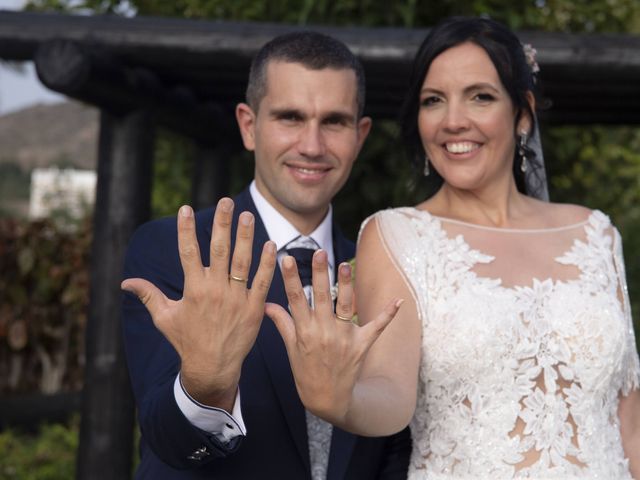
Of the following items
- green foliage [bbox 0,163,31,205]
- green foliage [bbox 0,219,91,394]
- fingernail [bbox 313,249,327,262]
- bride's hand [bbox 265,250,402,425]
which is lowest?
green foliage [bbox 0,219,91,394]

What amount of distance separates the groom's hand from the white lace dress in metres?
0.93

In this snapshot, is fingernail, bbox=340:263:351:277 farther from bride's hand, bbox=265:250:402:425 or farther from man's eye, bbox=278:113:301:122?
man's eye, bbox=278:113:301:122

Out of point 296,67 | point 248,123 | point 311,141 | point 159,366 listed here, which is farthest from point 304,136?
point 159,366

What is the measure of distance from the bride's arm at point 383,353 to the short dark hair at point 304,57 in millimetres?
546

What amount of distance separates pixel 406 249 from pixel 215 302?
3.64ft

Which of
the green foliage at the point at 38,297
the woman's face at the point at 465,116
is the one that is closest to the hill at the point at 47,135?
the green foliage at the point at 38,297

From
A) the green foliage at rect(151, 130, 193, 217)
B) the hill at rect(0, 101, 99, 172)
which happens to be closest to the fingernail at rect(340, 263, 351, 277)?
the green foliage at rect(151, 130, 193, 217)

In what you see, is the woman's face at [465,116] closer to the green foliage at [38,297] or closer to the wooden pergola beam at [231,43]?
the wooden pergola beam at [231,43]

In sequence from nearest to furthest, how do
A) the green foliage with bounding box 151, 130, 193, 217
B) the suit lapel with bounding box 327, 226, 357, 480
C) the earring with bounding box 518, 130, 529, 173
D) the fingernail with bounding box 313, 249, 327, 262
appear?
the fingernail with bounding box 313, 249, 327, 262
the suit lapel with bounding box 327, 226, 357, 480
the earring with bounding box 518, 130, 529, 173
the green foliage with bounding box 151, 130, 193, 217

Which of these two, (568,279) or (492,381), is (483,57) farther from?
(492,381)

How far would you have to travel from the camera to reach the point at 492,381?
3025 mm

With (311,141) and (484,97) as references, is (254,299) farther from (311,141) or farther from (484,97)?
(484,97)

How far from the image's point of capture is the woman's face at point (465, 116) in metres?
3.14

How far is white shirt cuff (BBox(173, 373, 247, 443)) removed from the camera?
94.3 inches
